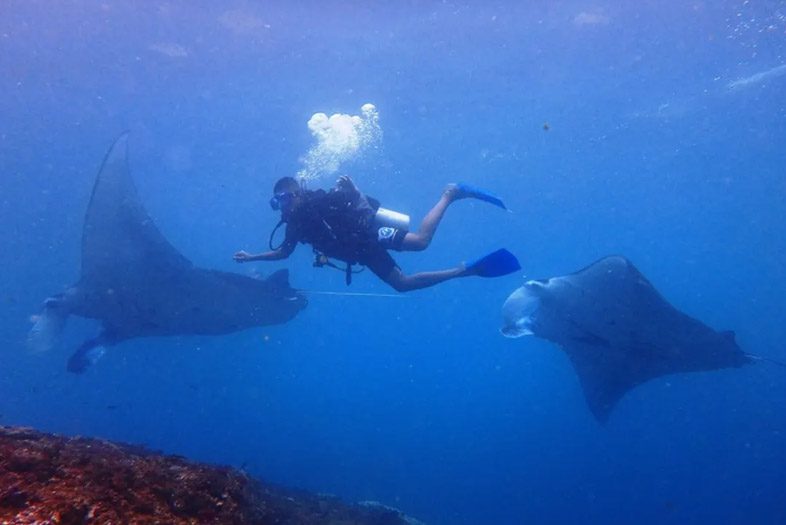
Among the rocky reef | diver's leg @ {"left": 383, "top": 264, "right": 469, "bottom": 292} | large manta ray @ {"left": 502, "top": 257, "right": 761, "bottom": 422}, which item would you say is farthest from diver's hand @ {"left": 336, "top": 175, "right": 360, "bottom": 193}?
the rocky reef

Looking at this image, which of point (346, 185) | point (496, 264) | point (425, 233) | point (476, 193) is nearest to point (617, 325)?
point (496, 264)

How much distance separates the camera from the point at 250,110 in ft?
91.5

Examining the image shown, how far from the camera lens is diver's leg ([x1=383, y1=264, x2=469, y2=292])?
27.9 feet

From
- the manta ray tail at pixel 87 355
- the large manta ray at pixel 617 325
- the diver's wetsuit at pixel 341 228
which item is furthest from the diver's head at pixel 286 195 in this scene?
the manta ray tail at pixel 87 355

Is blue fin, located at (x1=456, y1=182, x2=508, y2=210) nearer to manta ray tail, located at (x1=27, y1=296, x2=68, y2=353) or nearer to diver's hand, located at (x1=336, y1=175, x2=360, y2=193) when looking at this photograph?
diver's hand, located at (x1=336, y1=175, x2=360, y2=193)

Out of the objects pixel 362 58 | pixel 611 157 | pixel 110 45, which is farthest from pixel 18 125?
pixel 611 157

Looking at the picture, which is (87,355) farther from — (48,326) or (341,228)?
(341,228)

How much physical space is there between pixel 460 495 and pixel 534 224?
44888 millimetres

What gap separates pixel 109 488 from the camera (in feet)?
8.73

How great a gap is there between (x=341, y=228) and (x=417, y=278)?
1853 mm

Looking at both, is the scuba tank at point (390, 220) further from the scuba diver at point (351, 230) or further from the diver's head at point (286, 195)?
the diver's head at point (286, 195)

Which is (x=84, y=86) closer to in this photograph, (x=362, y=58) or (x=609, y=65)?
(x=362, y=58)

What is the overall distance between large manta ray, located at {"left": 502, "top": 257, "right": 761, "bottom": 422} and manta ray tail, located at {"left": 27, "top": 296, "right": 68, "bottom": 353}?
1009 cm

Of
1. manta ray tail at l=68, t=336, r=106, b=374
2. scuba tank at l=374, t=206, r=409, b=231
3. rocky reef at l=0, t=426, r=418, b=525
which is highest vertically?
scuba tank at l=374, t=206, r=409, b=231
